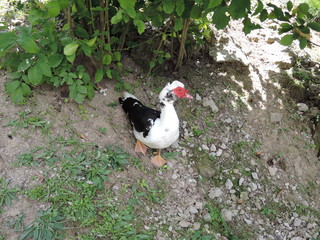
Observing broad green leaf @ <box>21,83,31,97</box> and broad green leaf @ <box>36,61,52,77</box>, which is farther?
broad green leaf @ <box>21,83,31,97</box>

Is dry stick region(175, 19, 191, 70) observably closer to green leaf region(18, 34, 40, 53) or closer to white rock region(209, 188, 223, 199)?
white rock region(209, 188, 223, 199)

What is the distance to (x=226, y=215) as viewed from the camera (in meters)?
3.07

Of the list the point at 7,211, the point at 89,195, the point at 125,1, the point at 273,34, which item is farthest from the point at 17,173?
the point at 273,34

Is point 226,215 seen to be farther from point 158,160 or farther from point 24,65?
point 24,65

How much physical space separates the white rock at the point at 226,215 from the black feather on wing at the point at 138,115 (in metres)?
1.11

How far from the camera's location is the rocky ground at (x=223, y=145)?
289 centimetres

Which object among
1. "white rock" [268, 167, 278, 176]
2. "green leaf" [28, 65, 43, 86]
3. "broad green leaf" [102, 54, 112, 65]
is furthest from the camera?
"white rock" [268, 167, 278, 176]

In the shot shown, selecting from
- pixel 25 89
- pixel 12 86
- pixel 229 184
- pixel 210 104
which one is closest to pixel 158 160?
pixel 229 184

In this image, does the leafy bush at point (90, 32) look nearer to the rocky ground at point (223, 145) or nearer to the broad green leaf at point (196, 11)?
the broad green leaf at point (196, 11)

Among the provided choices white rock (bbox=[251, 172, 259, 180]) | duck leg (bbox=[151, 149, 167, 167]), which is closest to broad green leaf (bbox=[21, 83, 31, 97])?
duck leg (bbox=[151, 149, 167, 167])

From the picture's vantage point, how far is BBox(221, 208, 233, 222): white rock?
3.06 m

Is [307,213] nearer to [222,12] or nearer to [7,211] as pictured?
[222,12]

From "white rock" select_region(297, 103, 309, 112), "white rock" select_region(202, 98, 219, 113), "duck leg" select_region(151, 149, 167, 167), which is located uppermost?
"duck leg" select_region(151, 149, 167, 167)

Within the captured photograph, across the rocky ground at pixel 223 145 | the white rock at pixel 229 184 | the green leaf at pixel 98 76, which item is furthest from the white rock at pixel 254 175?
the green leaf at pixel 98 76
